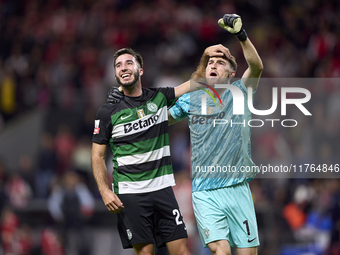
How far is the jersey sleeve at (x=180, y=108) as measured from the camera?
21.7ft

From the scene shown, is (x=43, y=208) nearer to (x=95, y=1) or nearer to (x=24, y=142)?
(x=24, y=142)

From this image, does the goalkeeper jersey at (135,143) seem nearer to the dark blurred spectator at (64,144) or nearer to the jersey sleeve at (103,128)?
the jersey sleeve at (103,128)

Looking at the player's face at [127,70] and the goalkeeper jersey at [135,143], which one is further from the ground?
the player's face at [127,70]

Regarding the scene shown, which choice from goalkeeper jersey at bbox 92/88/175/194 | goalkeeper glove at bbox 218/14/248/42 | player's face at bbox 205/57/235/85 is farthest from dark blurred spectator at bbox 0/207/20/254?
goalkeeper glove at bbox 218/14/248/42

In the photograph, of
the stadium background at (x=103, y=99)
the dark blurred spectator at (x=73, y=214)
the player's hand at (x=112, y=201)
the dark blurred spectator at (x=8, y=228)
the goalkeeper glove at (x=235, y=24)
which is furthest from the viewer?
the dark blurred spectator at (x=8, y=228)

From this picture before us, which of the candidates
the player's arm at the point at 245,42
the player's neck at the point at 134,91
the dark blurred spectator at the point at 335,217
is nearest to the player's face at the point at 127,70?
the player's neck at the point at 134,91

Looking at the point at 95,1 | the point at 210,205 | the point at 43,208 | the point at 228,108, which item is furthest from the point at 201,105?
the point at 95,1

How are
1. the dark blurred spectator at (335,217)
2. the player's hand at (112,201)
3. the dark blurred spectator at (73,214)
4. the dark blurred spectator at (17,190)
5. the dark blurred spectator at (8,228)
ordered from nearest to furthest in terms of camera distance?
the player's hand at (112,201), the dark blurred spectator at (335,217), the dark blurred spectator at (73,214), the dark blurred spectator at (8,228), the dark blurred spectator at (17,190)

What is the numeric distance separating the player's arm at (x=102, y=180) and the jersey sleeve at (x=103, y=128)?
0.06m

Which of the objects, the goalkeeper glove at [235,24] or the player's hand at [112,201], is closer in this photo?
the goalkeeper glove at [235,24]

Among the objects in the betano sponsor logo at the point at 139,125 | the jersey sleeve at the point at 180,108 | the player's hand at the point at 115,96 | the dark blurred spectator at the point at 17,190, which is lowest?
the dark blurred spectator at the point at 17,190

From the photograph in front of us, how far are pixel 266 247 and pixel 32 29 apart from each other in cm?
1073

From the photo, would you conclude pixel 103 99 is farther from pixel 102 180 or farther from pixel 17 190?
pixel 102 180

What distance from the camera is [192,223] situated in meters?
11.6
